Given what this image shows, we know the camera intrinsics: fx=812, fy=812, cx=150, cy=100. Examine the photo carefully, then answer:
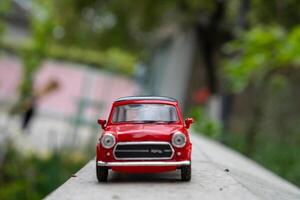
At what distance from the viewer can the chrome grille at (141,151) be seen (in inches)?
220

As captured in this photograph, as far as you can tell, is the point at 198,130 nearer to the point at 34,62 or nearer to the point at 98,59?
the point at 34,62

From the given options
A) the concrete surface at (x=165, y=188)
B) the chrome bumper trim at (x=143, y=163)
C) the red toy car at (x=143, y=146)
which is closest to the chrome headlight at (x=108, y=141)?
the red toy car at (x=143, y=146)

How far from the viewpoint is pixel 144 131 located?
5.72m

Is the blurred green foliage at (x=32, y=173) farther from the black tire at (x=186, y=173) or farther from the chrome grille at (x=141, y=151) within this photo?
the chrome grille at (x=141, y=151)

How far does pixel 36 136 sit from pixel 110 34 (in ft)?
17.4

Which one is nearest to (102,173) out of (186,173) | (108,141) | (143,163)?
(108,141)

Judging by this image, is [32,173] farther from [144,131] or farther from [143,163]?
[143,163]

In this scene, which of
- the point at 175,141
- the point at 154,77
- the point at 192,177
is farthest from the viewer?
the point at 154,77

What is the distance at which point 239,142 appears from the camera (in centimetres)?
1644

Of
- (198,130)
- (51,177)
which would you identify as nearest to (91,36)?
(198,130)

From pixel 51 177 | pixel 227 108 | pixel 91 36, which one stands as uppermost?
pixel 91 36

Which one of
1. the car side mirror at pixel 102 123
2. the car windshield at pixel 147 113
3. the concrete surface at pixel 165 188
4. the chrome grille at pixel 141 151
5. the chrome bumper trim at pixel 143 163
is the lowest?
the concrete surface at pixel 165 188

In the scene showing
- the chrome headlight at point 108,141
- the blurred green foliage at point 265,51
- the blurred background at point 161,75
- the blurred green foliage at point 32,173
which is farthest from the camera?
the blurred background at point 161,75

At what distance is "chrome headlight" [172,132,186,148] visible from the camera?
18.6ft
